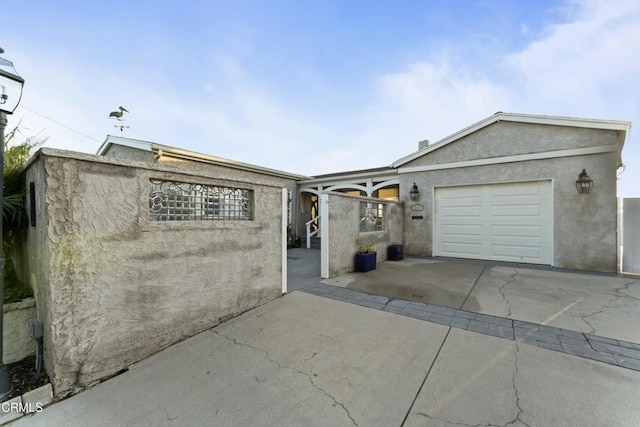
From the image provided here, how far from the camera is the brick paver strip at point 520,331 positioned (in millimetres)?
2428

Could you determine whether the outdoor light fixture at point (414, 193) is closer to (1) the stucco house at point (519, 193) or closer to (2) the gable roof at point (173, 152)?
(1) the stucco house at point (519, 193)

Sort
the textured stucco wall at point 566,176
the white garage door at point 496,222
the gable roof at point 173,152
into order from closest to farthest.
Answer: the textured stucco wall at point 566,176
the white garage door at point 496,222
the gable roof at point 173,152

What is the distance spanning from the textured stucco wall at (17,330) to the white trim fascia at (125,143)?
18.4 ft

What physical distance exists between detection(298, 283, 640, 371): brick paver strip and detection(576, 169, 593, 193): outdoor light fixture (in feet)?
16.3

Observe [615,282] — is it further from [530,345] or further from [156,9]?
[156,9]

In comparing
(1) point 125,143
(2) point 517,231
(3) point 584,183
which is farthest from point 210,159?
(3) point 584,183

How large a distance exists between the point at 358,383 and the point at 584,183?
300 inches

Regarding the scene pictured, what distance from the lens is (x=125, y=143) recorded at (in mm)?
7828

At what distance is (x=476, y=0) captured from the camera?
17.8 ft

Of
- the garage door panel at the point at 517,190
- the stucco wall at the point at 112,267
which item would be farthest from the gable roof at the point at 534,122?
the stucco wall at the point at 112,267

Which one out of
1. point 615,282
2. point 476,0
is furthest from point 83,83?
point 615,282

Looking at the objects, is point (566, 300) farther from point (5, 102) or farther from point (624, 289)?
point (5, 102)

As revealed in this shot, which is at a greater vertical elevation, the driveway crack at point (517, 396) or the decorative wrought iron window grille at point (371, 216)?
the decorative wrought iron window grille at point (371, 216)

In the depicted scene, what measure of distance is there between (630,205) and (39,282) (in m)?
10.6
